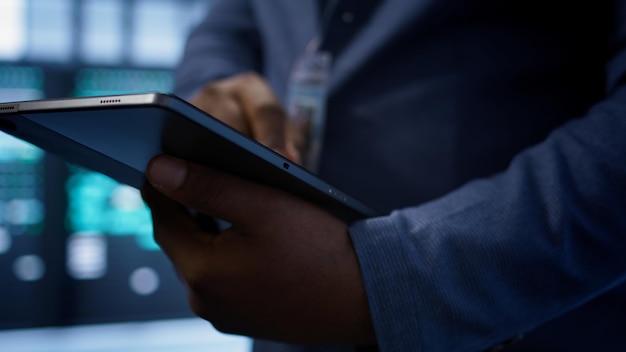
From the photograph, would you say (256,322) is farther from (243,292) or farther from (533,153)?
(533,153)

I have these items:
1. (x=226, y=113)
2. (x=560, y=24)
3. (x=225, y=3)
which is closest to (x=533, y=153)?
(x=560, y=24)

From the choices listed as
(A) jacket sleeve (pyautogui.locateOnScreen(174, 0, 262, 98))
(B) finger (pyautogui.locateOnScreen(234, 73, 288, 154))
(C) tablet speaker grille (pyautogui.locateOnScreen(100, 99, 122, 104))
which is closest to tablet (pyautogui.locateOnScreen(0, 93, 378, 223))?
(C) tablet speaker grille (pyautogui.locateOnScreen(100, 99, 122, 104))

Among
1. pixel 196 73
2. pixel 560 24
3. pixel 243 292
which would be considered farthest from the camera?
pixel 196 73

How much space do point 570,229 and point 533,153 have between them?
9cm

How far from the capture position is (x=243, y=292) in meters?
0.39

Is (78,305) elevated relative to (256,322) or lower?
lower

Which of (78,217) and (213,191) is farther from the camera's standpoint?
(78,217)

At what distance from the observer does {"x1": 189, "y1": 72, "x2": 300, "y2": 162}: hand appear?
0.57m

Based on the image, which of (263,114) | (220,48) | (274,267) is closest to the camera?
(274,267)

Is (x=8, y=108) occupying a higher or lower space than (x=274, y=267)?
higher

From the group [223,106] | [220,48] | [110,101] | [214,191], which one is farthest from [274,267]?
[220,48]

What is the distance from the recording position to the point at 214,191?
358mm

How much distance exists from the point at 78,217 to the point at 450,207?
1.41m

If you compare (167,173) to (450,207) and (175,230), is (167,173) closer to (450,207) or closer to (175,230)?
(175,230)
